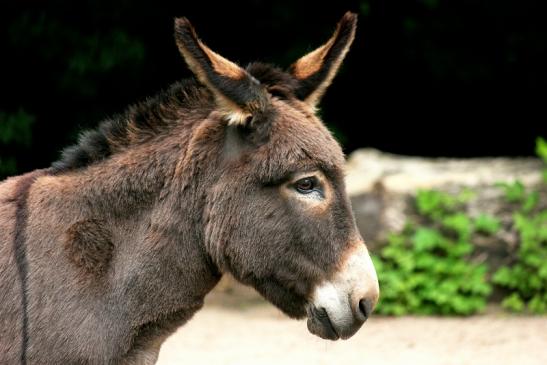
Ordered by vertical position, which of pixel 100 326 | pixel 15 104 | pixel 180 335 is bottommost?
pixel 180 335

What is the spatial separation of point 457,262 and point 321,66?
414 centimetres

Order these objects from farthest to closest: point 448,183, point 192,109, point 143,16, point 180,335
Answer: point 143,16
point 448,183
point 180,335
point 192,109

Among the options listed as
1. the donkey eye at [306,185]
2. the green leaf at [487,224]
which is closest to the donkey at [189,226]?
the donkey eye at [306,185]

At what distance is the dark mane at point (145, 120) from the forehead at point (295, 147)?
6.7 inches

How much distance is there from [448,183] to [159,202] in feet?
15.8

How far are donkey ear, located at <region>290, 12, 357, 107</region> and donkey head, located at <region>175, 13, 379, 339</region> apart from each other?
284 mm

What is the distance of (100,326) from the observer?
2.99 meters

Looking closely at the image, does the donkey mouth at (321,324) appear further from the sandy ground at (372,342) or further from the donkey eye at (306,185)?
the sandy ground at (372,342)

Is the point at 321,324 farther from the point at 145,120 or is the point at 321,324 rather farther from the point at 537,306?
the point at 537,306

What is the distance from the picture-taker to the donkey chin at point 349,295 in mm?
3047

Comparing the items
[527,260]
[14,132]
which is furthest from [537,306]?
[14,132]

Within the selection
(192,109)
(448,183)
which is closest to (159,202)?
(192,109)

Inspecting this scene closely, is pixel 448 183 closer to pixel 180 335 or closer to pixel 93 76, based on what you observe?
pixel 180 335

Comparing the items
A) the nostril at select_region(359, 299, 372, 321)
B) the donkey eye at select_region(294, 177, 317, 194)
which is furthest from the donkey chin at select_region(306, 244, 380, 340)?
the donkey eye at select_region(294, 177, 317, 194)
